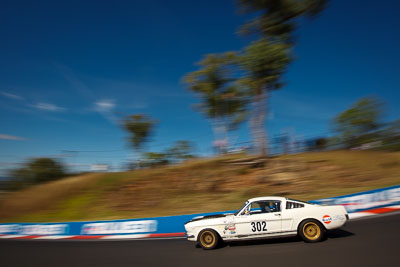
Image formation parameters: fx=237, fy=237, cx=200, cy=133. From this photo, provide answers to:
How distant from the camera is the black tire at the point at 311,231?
22.0 ft

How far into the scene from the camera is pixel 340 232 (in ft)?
25.3

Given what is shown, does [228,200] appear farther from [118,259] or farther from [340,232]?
Result: [118,259]

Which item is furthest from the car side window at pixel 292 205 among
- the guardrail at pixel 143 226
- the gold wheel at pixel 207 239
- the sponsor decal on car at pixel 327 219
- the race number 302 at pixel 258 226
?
the guardrail at pixel 143 226

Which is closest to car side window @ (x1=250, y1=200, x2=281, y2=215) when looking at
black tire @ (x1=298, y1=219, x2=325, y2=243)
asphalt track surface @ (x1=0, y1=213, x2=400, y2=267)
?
black tire @ (x1=298, y1=219, x2=325, y2=243)

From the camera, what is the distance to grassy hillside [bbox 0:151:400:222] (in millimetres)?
15898

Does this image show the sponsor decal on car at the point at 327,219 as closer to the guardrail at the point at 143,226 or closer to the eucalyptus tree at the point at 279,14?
the guardrail at the point at 143,226

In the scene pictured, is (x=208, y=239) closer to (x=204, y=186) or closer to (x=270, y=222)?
(x=270, y=222)

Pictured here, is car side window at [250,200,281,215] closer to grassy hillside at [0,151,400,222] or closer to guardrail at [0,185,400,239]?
guardrail at [0,185,400,239]

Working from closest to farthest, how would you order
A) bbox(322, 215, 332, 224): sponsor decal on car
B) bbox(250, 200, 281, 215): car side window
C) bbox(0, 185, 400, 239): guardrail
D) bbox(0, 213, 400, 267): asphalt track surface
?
bbox(0, 213, 400, 267): asphalt track surface
bbox(322, 215, 332, 224): sponsor decal on car
bbox(250, 200, 281, 215): car side window
bbox(0, 185, 400, 239): guardrail

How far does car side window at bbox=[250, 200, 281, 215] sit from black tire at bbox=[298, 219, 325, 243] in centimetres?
80

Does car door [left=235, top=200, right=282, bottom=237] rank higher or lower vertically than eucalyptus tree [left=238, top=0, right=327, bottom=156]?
lower

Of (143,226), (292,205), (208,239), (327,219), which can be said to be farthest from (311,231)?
(143,226)

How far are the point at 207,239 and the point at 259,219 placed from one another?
5.73 ft

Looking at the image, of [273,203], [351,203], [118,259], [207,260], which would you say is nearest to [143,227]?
[118,259]
